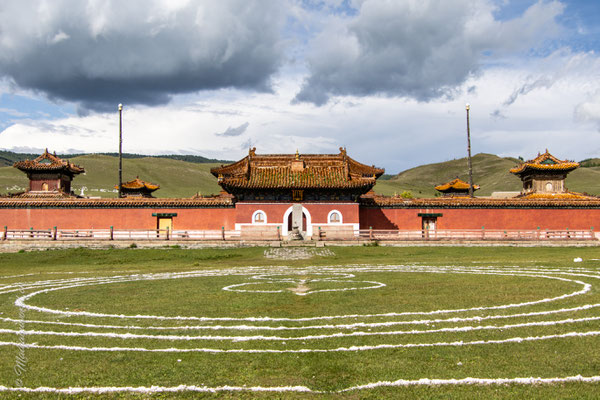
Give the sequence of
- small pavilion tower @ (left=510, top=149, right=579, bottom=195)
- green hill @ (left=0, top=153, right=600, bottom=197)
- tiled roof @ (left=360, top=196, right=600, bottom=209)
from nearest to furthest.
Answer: tiled roof @ (left=360, top=196, right=600, bottom=209), small pavilion tower @ (left=510, top=149, right=579, bottom=195), green hill @ (left=0, top=153, right=600, bottom=197)

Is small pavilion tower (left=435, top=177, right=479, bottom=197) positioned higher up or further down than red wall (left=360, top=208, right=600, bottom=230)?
higher up

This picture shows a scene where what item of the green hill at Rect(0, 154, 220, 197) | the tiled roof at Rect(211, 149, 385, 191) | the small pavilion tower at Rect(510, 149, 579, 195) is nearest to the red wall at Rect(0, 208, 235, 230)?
the tiled roof at Rect(211, 149, 385, 191)

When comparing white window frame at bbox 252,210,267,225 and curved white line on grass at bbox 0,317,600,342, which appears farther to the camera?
white window frame at bbox 252,210,267,225

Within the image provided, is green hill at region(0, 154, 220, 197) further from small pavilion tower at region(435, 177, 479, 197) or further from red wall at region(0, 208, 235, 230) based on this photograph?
small pavilion tower at region(435, 177, 479, 197)

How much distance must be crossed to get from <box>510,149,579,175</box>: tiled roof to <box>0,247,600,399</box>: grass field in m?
33.3

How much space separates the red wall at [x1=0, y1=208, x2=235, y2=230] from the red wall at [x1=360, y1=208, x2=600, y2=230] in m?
12.2

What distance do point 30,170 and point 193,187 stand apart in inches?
4253

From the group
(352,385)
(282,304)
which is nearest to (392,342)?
(352,385)

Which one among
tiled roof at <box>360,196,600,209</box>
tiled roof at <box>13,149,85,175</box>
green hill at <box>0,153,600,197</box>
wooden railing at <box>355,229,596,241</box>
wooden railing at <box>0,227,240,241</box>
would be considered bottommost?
wooden railing at <box>355,229,596,241</box>

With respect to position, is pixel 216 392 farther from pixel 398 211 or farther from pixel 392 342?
pixel 398 211

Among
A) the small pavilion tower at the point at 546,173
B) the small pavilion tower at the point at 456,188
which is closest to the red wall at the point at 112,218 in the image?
the small pavilion tower at the point at 546,173

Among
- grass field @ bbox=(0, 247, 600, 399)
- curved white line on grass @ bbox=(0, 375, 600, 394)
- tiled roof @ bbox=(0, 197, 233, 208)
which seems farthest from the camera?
tiled roof @ bbox=(0, 197, 233, 208)

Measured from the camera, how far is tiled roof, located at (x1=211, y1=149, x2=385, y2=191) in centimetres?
3862

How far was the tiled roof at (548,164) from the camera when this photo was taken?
5006 cm
